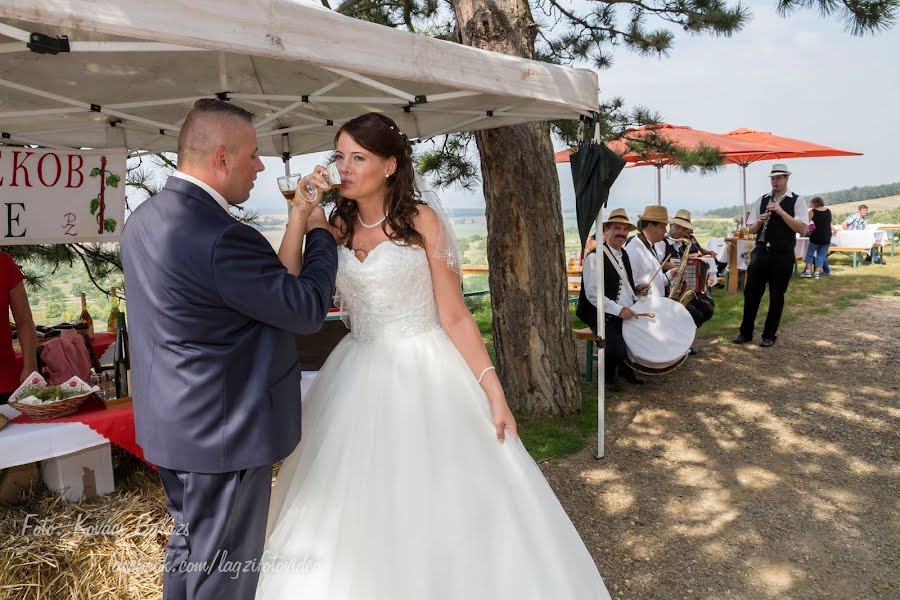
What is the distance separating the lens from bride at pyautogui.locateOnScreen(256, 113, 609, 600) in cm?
193

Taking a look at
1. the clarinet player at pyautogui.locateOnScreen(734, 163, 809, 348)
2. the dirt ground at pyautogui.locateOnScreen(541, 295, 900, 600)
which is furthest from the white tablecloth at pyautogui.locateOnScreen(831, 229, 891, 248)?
the dirt ground at pyautogui.locateOnScreen(541, 295, 900, 600)

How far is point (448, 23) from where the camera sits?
6801 millimetres

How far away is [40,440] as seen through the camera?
88.5 inches

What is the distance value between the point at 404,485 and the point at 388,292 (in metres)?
0.66

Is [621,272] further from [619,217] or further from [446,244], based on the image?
[446,244]

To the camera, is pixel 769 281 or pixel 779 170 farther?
pixel 769 281

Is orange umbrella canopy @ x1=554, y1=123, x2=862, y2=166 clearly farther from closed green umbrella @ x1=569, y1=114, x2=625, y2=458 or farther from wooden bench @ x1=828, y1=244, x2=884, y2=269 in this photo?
closed green umbrella @ x1=569, y1=114, x2=625, y2=458

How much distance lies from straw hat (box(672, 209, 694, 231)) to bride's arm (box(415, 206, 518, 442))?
6581mm

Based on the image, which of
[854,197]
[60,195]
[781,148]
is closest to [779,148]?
[781,148]

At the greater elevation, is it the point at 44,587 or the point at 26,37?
the point at 26,37

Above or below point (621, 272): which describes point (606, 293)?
below

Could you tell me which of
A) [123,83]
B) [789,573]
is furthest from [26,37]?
[789,573]

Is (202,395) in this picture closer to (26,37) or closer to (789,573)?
(26,37)

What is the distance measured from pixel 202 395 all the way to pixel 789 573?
2.80 m
